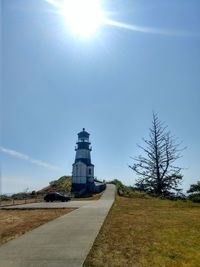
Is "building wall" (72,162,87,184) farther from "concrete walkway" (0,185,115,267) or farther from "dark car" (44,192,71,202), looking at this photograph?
"concrete walkway" (0,185,115,267)

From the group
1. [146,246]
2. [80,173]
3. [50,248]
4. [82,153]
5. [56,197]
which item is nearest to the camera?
[50,248]

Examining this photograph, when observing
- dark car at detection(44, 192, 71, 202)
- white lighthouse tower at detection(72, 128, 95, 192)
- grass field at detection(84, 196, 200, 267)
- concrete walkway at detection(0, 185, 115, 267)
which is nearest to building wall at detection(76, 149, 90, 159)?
white lighthouse tower at detection(72, 128, 95, 192)

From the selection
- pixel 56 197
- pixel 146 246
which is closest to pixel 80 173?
pixel 56 197

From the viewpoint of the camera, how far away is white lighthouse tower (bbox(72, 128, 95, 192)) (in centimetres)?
6281

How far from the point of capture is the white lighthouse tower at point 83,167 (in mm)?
62812

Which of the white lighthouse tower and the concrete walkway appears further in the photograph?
the white lighthouse tower

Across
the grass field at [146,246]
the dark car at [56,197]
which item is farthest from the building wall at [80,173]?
the grass field at [146,246]

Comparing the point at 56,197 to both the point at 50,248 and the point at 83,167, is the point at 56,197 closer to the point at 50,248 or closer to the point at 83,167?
the point at 83,167

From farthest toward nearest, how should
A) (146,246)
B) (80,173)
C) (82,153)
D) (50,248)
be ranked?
(82,153) → (80,173) → (146,246) → (50,248)

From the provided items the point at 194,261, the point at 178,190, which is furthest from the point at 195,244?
the point at 178,190

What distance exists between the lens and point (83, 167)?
63.2 m

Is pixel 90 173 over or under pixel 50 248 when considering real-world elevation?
over

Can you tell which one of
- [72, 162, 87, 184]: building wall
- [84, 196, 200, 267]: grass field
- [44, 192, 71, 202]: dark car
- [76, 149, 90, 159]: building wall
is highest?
[76, 149, 90, 159]: building wall

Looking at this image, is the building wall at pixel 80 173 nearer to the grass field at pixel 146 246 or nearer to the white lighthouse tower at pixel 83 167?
the white lighthouse tower at pixel 83 167
